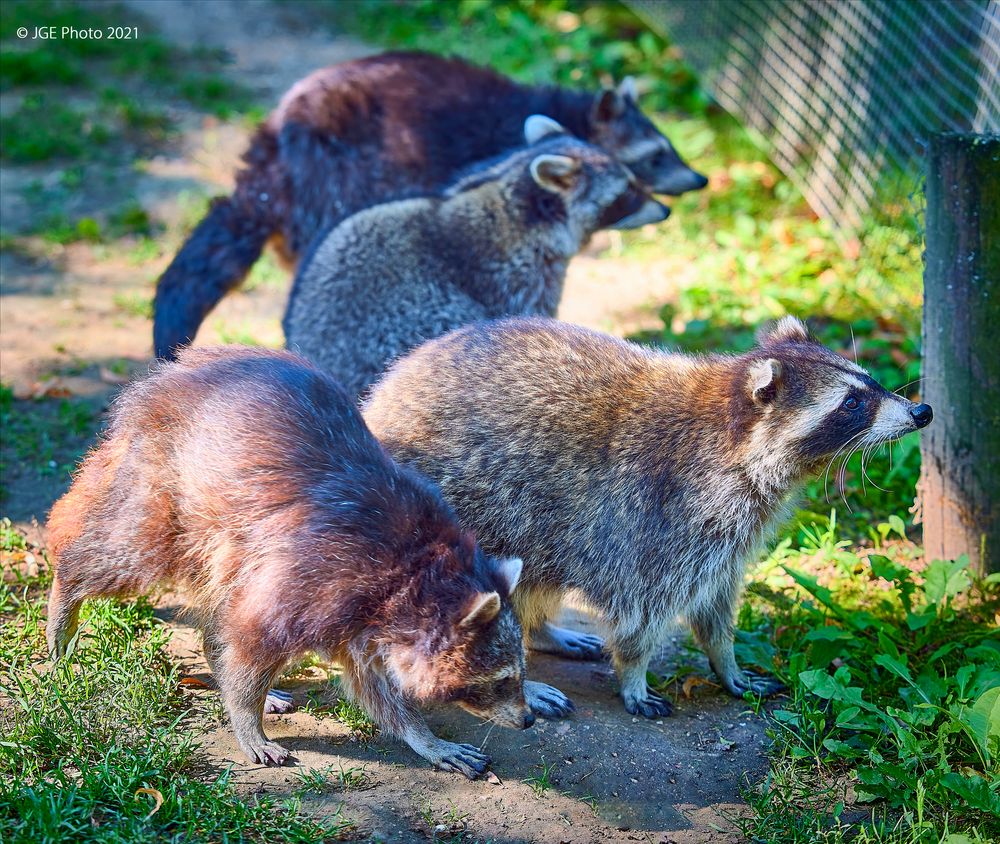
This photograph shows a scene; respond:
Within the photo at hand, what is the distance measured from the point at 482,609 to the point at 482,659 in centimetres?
18

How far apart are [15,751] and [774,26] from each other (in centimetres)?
670

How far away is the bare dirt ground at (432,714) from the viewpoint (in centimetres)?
321

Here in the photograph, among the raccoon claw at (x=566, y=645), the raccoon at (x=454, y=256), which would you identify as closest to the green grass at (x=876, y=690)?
the raccoon claw at (x=566, y=645)

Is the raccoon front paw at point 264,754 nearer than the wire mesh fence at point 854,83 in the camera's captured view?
Yes

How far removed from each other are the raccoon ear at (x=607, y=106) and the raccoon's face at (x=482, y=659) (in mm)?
4016

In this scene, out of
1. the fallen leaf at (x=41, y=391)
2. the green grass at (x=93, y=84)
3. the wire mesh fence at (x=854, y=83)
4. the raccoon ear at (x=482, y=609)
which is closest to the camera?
the raccoon ear at (x=482, y=609)

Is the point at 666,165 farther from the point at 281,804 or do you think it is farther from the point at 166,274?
the point at 281,804

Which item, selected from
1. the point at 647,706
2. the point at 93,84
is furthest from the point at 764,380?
the point at 93,84

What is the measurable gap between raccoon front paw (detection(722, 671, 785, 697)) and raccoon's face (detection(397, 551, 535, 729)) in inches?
36.3

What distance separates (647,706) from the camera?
12.3 feet

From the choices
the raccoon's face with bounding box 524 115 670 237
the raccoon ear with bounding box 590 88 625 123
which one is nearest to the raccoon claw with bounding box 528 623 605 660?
the raccoon's face with bounding box 524 115 670 237

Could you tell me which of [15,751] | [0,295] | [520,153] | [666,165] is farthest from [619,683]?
[0,295]

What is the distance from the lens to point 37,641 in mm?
3715

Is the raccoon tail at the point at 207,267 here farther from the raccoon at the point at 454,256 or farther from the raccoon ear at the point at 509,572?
the raccoon ear at the point at 509,572
